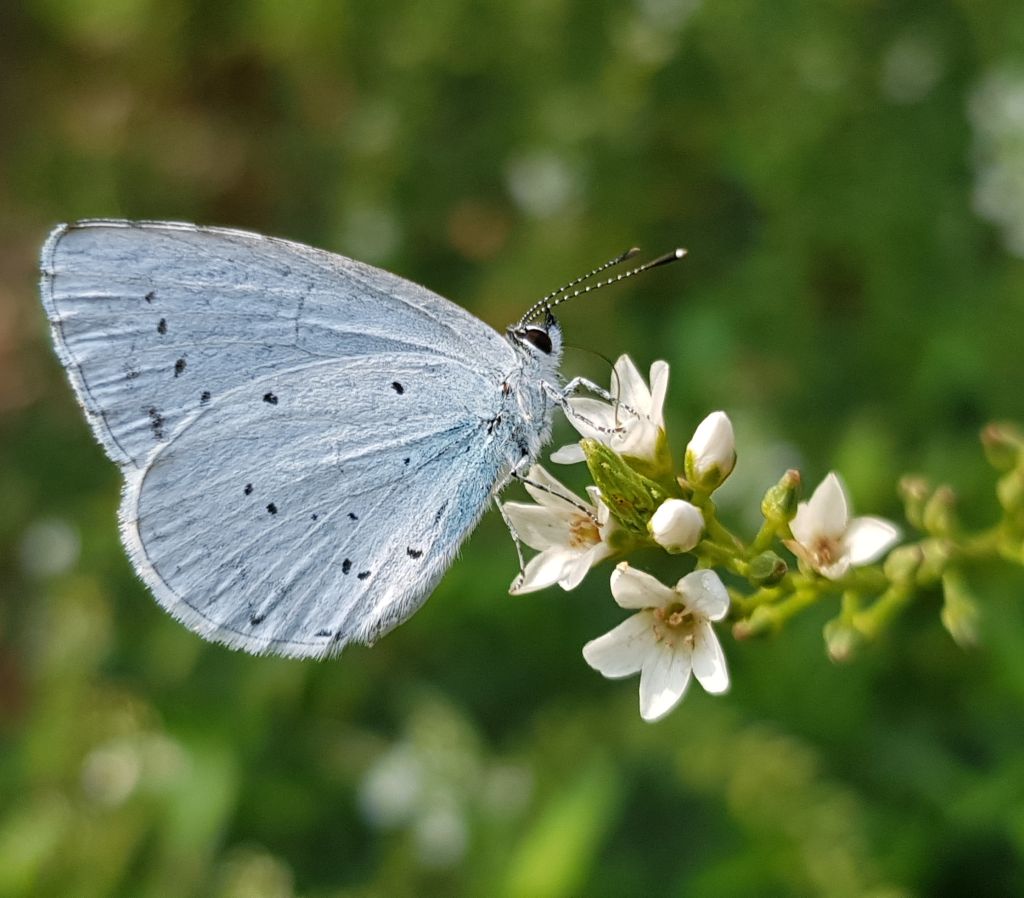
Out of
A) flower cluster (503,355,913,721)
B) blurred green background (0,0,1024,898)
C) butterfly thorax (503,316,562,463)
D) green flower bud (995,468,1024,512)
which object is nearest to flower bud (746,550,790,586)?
flower cluster (503,355,913,721)

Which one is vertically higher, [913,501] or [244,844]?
[913,501]

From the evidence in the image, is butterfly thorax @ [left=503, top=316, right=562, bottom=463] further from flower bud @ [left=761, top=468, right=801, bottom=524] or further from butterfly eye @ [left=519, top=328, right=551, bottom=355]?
flower bud @ [left=761, top=468, right=801, bottom=524]

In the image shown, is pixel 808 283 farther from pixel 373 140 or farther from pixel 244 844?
pixel 244 844

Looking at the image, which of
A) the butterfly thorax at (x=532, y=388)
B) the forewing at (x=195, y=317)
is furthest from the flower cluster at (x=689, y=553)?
the forewing at (x=195, y=317)

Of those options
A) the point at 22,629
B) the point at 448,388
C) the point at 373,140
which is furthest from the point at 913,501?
the point at 22,629

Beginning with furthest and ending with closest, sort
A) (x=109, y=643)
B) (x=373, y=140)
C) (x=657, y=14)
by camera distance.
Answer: (x=373, y=140) < (x=657, y=14) < (x=109, y=643)

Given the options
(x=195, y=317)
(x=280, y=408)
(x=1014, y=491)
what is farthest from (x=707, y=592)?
(x=195, y=317)

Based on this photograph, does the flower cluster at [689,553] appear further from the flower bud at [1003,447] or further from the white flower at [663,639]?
the flower bud at [1003,447]
